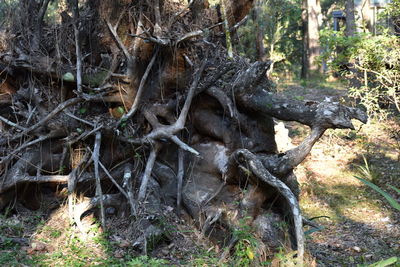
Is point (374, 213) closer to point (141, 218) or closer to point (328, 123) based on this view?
point (328, 123)

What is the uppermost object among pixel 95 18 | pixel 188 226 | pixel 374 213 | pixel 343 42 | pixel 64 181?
pixel 95 18

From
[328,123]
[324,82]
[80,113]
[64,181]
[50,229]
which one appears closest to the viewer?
[328,123]

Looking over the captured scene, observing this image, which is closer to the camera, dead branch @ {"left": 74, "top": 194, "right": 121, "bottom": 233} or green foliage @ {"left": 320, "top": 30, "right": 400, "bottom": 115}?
dead branch @ {"left": 74, "top": 194, "right": 121, "bottom": 233}

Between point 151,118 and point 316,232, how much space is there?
3620 millimetres

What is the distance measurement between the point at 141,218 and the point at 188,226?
78 centimetres

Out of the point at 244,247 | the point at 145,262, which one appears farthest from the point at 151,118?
the point at 244,247

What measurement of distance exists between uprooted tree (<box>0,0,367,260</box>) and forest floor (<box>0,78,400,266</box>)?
12.4 inches

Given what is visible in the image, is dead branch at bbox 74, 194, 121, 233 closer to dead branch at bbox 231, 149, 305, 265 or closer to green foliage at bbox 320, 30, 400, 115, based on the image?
dead branch at bbox 231, 149, 305, 265

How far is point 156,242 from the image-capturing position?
5871mm

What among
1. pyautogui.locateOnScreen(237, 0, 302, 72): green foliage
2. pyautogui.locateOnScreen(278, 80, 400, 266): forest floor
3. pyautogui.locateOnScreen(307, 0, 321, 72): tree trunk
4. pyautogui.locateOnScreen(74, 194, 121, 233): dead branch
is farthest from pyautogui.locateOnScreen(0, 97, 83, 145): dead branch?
pyautogui.locateOnScreen(307, 0, 321, 72): tree trunk

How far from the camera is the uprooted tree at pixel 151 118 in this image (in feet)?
20.5

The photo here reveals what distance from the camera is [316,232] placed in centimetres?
786

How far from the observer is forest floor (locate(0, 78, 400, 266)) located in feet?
18.4

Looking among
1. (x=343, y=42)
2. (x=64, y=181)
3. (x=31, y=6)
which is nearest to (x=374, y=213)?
(x=343, y=42)
